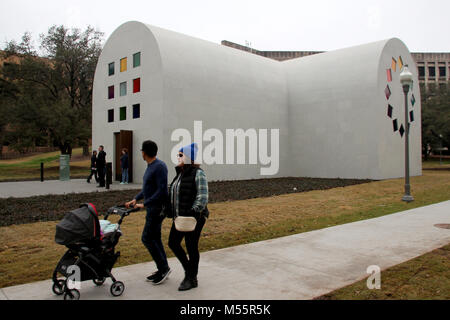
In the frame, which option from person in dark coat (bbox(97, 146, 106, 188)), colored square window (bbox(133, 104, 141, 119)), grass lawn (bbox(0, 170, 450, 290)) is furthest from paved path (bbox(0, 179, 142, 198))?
grass lawn (bbox(0, 170, 450, 290))

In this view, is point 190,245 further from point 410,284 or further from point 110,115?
point 110,115

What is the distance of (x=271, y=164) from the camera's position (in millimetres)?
25562

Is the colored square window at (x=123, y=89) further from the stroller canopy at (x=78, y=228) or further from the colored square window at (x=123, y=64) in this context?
the stroller canopy at (x=78, y=228)

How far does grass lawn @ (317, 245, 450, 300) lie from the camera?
3.88 meters

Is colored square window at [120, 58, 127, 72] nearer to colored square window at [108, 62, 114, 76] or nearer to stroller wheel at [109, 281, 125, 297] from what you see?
colored square window at [108, 62, 114, 76]

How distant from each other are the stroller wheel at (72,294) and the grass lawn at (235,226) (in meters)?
1.13

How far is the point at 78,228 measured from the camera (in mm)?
3869

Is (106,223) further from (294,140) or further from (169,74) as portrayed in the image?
(294,140)

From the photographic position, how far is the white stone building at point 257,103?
20.1 m

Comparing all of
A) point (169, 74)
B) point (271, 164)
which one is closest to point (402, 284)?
point (169, 74)

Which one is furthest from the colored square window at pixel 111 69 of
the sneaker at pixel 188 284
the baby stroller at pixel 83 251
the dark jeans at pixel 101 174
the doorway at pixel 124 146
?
the sneaker at pixel 188 284

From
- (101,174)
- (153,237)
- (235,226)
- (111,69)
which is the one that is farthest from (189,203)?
(111,69)

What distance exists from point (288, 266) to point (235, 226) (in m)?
3.29
